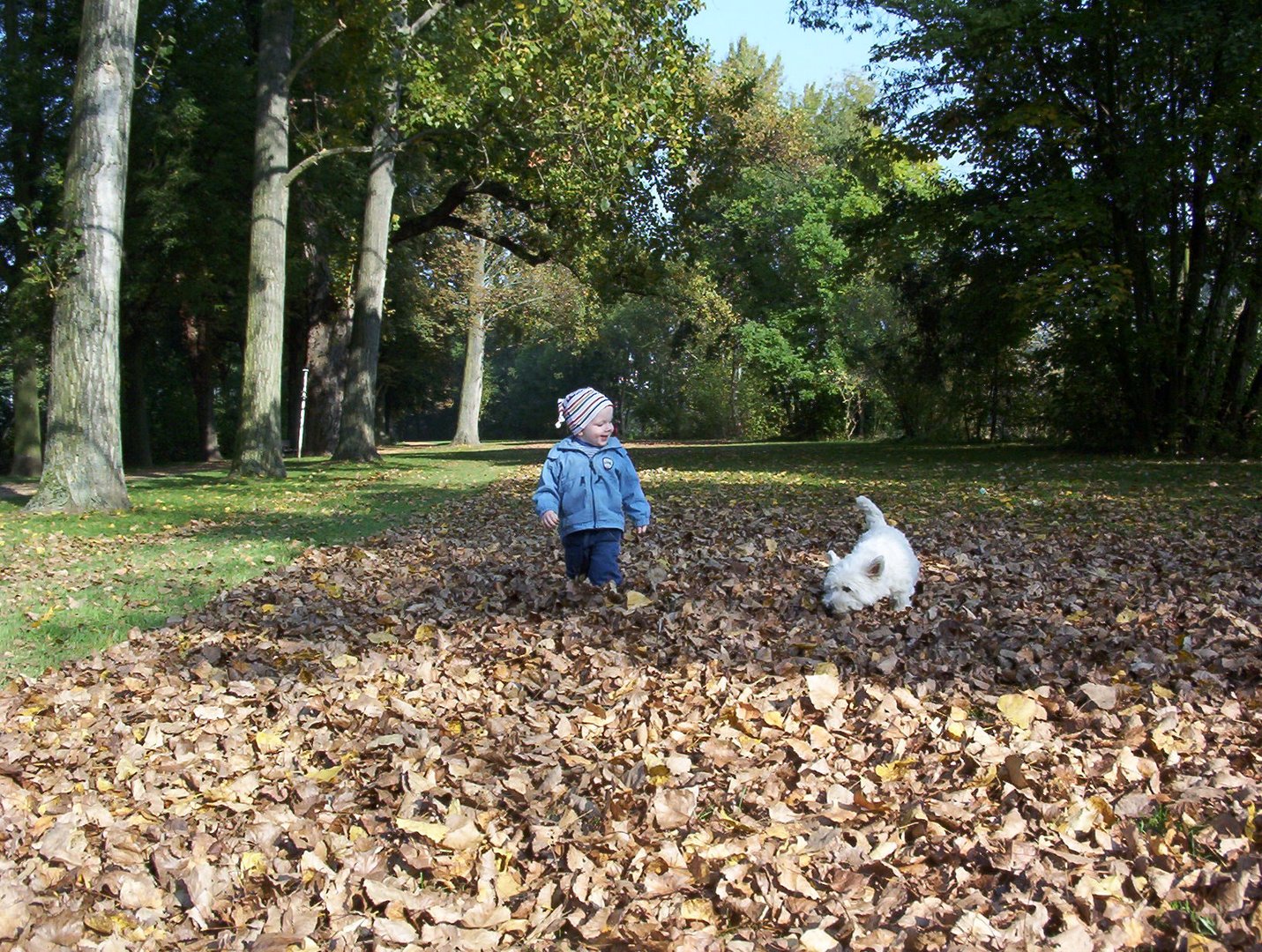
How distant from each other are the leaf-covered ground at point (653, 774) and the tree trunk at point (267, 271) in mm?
11528

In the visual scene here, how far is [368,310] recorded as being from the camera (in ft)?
77.4

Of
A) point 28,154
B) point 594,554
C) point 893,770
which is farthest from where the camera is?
point 28,154

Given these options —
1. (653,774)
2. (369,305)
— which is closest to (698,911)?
(653,774)

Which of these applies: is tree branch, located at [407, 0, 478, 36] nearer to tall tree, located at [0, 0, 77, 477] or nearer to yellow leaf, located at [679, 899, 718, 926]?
tall tree, located at [0, 0, 77, 477]

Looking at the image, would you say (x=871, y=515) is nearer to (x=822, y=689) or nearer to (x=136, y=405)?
(x=822, y=689)

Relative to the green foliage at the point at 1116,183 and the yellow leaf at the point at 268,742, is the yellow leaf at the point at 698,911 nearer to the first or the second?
the yellow leaf at the point at 268,742

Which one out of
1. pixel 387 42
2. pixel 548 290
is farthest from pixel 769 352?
pixel 387 42

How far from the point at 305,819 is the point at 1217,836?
314cm

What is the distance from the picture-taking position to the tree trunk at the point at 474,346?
141 ft

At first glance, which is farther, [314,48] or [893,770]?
[314,48]

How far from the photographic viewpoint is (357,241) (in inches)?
1116

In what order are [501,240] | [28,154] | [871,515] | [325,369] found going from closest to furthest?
[871,515] → [28,154] → [501,240] → [325,369]

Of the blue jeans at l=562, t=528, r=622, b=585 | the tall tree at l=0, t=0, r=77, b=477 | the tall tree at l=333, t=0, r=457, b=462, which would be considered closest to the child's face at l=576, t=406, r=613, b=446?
the blue jeans at l=562, t=528, r=622, b=585

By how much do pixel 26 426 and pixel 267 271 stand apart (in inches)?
312
